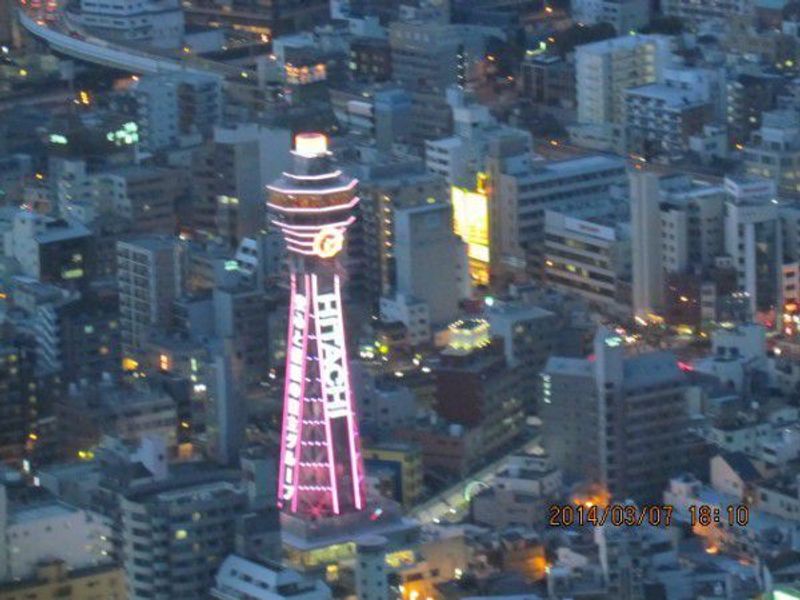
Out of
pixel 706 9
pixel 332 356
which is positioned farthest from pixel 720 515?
pixel 706 9

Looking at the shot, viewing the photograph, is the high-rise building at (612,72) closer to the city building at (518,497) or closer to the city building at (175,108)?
the city building at (175,108)

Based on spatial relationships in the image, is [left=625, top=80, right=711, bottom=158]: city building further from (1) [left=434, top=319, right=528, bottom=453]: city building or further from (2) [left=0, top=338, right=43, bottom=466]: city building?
(2) [left=0, top=338, right=43, bottom=466]: city building

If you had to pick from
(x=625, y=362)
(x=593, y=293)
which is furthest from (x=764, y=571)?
A: (x=593, y=293)

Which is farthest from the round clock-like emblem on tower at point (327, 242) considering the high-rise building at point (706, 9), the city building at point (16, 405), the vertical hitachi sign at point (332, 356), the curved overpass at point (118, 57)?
the high-rise building at point (706, 9)

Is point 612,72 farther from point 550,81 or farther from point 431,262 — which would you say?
point 431,262

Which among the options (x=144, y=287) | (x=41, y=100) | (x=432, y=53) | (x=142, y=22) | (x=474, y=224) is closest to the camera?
(x=144, y=287)

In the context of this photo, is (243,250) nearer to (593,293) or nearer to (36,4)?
(593,293)
